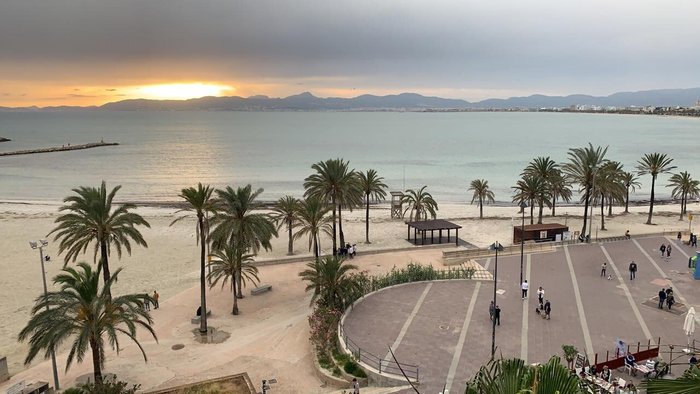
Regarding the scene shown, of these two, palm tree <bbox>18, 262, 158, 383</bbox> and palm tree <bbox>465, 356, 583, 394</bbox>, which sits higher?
palm tree <bbox>465, 356, 583, 394</bbox>

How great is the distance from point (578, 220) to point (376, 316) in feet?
116

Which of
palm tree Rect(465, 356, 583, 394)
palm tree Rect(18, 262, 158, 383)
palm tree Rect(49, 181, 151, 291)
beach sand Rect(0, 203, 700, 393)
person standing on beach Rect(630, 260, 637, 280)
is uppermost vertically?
palm tree Rect(465, 356, 583, 394)

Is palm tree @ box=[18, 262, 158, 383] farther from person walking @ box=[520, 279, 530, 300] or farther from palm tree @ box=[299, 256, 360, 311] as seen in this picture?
person walking @ box=[520, 279, 530, 300]

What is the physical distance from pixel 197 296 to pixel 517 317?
17.0 meters

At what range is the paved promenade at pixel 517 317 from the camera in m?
17.8

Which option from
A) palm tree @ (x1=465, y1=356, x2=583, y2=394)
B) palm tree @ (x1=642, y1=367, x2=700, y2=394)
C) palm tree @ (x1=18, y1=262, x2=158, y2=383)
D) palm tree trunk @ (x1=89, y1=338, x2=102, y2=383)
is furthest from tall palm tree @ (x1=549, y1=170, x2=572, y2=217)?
palm tree @ (x1=465, y1=356, x2=583, y2=394)

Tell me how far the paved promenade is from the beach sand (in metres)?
3.55

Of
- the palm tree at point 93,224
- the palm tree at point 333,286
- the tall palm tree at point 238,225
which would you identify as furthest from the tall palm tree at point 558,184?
the palm tree at point 93,224

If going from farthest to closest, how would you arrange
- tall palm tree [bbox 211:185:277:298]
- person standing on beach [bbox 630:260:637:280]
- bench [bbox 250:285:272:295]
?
bench [bbox 250:285:272:295]
person standing on beach [bbox 630:260:637:280]
tall palm tree [bbox 211:185:277:298]

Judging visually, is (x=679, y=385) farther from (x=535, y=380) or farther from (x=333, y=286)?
(x=333, y=286)

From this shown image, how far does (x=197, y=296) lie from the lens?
1072 inches

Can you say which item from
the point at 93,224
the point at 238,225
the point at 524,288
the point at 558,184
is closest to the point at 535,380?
the point at 524,288

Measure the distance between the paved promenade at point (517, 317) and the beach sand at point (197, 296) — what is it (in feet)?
11.7

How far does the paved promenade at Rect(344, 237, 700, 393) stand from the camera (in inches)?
701
